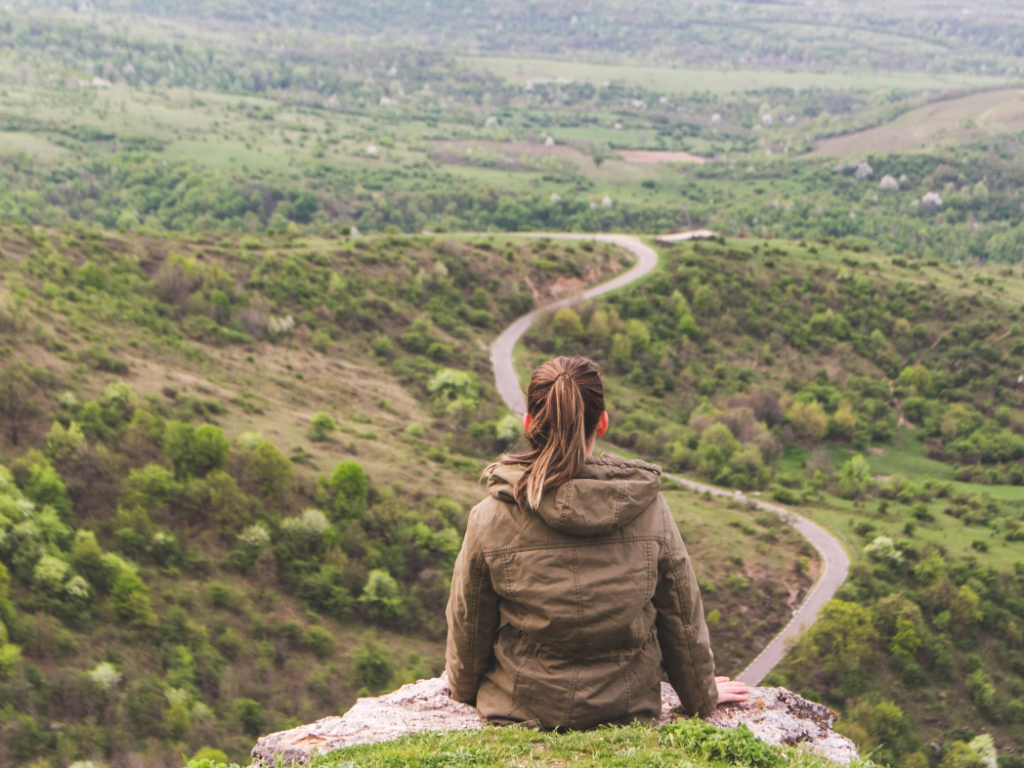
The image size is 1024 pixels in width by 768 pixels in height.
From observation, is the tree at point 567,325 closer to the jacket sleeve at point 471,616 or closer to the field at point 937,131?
the jacket sleeve at point 471,616

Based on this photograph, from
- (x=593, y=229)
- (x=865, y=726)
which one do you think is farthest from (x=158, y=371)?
(x=593, y=229)

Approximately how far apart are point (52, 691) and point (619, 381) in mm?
53115

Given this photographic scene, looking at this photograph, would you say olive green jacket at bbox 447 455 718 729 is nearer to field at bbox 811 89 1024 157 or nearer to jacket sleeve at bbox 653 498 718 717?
jacket sleeve at bbox 653 498 718 717

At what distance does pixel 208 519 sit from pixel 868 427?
5773cm

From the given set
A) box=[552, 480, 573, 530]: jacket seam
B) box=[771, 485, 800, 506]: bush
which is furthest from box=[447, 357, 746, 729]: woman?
box=[771, 485, 800, 506]: bush

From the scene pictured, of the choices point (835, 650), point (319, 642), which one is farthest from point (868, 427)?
point (319, 642)

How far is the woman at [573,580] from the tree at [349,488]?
28.8m

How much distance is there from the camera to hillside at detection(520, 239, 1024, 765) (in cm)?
3459

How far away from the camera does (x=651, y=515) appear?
654 cm

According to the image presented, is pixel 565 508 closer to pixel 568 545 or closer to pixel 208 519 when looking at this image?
pixel 568 545

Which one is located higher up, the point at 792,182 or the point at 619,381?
the point at 792,182

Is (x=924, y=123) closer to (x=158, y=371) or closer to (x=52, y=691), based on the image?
(x=158, y=371)

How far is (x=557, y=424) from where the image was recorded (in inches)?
248

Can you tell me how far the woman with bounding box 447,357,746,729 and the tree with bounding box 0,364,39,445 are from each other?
3072 cm
